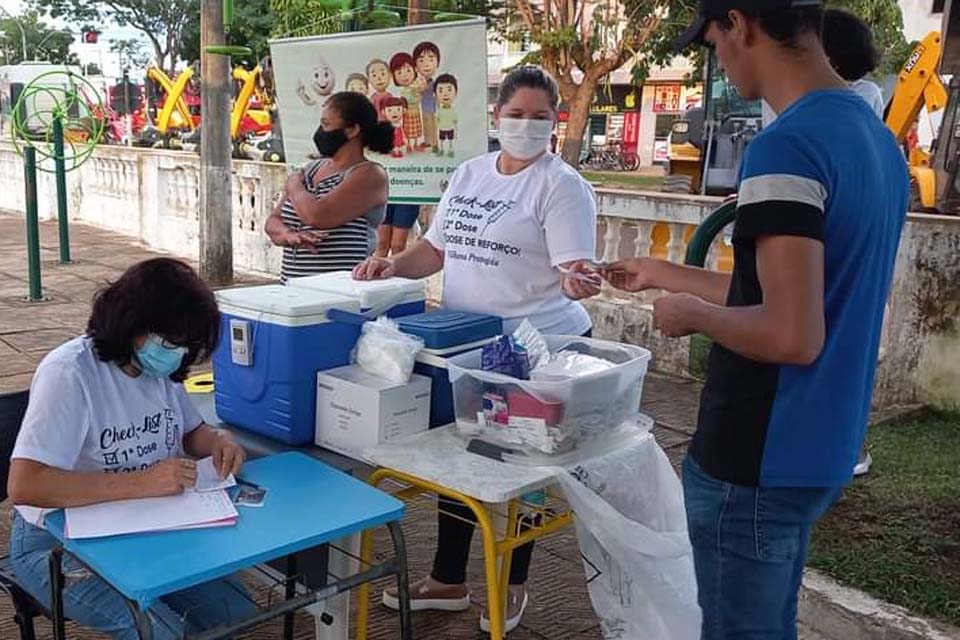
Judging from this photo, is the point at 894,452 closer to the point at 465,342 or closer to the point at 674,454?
the point at 674,454

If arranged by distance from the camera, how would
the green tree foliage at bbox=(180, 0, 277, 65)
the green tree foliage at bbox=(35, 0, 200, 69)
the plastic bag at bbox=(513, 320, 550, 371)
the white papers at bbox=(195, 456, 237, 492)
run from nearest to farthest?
the white papers at bbox=(195, 456, 237, 492)
the plastic bag at bbox=(513, 320, 550, 371)
the green tree foliage at bbox=(180, 0, 277, 65)
the green tree foliage at bbox=(35, 0, 200, 69)

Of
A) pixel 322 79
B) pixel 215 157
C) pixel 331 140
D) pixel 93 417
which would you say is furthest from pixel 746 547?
pixel 215 157

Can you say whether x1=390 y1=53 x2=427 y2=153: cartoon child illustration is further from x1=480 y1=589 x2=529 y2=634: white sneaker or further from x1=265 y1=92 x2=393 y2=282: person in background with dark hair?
x1=480 y1=589 x2=529 y2=634: white sneaker

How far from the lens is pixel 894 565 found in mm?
2938

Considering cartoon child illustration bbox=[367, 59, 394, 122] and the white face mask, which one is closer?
the white face mask

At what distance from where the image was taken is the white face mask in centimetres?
253

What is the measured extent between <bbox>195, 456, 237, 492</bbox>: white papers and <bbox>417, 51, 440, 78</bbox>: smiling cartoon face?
3.11 metres

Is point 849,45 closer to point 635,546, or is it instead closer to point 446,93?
point 635,546

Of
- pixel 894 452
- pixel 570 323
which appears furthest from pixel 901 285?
pixel 570 323

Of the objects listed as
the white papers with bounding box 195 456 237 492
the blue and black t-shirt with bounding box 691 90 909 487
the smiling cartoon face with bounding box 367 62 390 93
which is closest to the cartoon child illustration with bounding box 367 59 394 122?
the smiling cartoon face with bounding box 367 62 390 93

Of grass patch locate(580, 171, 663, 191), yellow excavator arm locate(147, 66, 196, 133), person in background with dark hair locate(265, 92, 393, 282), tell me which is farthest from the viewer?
grass patch locate(580, 171, 663, 191)

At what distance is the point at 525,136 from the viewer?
99.8 inches

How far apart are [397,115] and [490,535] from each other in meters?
3.41

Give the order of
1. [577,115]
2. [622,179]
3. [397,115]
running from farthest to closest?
[622,179] → [577,115] → [397,115]
